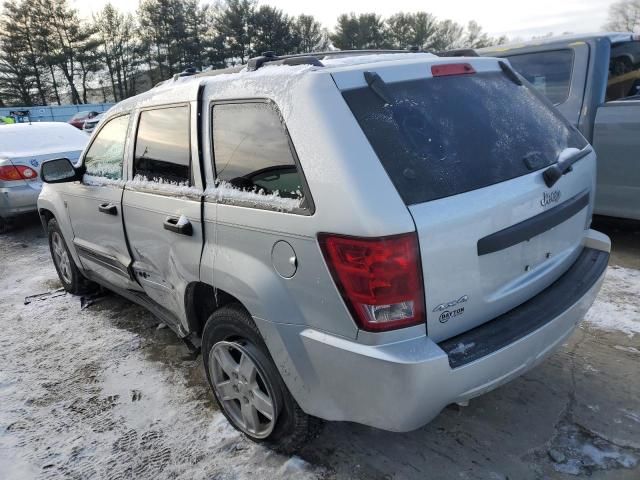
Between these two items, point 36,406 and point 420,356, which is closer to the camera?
point 420,356

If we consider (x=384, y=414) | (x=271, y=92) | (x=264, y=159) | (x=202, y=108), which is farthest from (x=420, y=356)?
(x=202, y=108)

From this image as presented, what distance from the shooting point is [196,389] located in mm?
3121

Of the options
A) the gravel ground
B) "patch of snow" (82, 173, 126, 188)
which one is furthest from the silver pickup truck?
"patch of snow" (82, 173, 126, 188)

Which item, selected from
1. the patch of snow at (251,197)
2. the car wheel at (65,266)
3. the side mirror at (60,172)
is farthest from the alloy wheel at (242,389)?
the car wheel at (65,266)

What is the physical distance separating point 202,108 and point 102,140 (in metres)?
1.61

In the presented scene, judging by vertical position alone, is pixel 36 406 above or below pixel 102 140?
below

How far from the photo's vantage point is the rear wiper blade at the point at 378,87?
204cm

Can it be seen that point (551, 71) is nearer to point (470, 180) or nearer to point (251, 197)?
point (470, 180)

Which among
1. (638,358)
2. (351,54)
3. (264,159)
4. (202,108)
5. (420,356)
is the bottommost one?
(638,358)

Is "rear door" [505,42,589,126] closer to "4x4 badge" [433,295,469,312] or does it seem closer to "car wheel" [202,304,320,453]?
"4x4 badge" [433,295,469,312]

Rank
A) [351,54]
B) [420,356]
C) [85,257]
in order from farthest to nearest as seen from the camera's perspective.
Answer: [85,257] → [351,54] → [420,356]

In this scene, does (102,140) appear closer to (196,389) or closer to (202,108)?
(202,108)

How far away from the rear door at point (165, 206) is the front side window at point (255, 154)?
22 centimetres

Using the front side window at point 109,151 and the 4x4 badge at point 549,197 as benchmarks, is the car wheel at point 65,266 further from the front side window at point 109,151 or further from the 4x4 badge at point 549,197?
the 4x4 badge at point 549,197
